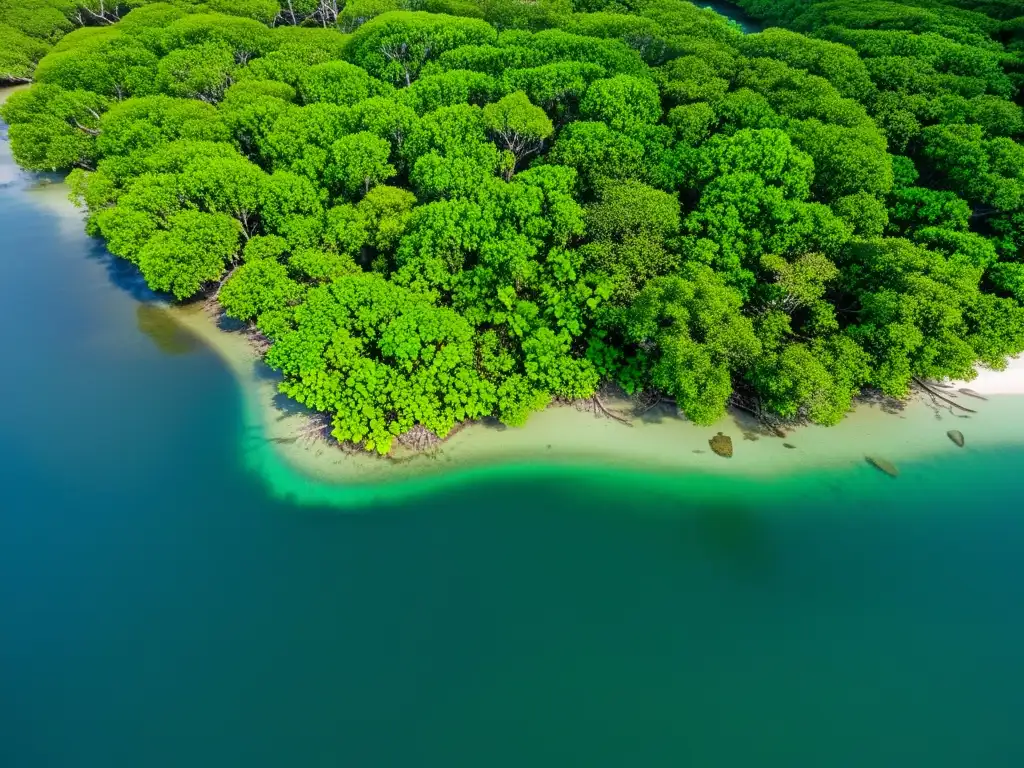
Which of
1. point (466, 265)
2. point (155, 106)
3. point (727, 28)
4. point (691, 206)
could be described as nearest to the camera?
point (466, 265)

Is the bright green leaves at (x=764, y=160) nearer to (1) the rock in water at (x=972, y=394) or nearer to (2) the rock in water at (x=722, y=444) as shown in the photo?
(1) the rock in water at (x=972, y=394)

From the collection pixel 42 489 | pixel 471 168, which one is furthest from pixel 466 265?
pixel 42 489

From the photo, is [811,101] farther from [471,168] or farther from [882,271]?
[471,168]

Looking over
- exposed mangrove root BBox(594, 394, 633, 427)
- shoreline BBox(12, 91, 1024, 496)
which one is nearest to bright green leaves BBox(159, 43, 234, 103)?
shoreline BBox(12, 91, 1024, 496)

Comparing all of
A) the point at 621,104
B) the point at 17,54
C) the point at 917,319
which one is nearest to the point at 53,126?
the point at 17,54

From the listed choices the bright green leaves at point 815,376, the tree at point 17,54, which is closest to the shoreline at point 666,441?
the bright green leaves at point 815,376

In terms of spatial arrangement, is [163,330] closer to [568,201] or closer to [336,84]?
[336,84]
